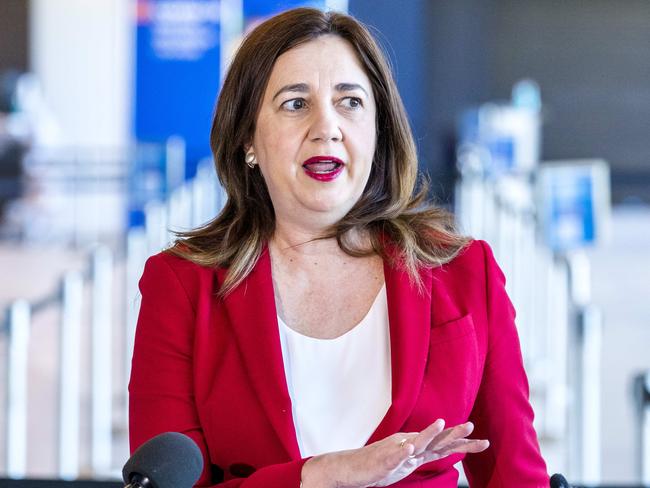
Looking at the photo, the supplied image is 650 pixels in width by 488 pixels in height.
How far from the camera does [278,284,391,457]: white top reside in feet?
6.56

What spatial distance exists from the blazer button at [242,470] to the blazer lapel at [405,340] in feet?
0.66

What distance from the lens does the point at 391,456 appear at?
5.46ft

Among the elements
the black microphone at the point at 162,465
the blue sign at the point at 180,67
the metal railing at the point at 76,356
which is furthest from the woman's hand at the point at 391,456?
the blue sign at the point at 180,67

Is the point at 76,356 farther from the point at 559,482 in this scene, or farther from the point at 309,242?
the point at 559,482

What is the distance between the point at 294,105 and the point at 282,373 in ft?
1.52

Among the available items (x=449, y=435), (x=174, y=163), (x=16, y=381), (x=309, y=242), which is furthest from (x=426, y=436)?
(x=174, y=163)

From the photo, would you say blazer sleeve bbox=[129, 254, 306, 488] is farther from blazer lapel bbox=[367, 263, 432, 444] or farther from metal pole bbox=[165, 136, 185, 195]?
metal pole bbox=[165, 136, 185, 195]

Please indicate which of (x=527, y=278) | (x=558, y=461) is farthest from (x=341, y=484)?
(x=527, y=278)

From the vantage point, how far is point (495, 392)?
2.01 metres

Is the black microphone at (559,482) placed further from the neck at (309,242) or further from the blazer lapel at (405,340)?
the neck at (309,242)

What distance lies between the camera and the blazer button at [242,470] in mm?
1970

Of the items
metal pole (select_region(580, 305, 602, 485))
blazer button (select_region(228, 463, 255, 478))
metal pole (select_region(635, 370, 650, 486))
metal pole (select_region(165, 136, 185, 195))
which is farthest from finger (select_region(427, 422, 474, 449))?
metal pole (select_region(165, 136, 185, 195))

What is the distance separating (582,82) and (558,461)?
16.6m

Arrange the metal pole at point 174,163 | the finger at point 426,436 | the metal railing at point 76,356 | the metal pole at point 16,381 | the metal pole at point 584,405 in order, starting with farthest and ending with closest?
the metal pole at point 174,163, the metal pole at point 584,405, the metal railing at point 76,356, the metal pole at point 16,381, the finger at point 426,436
